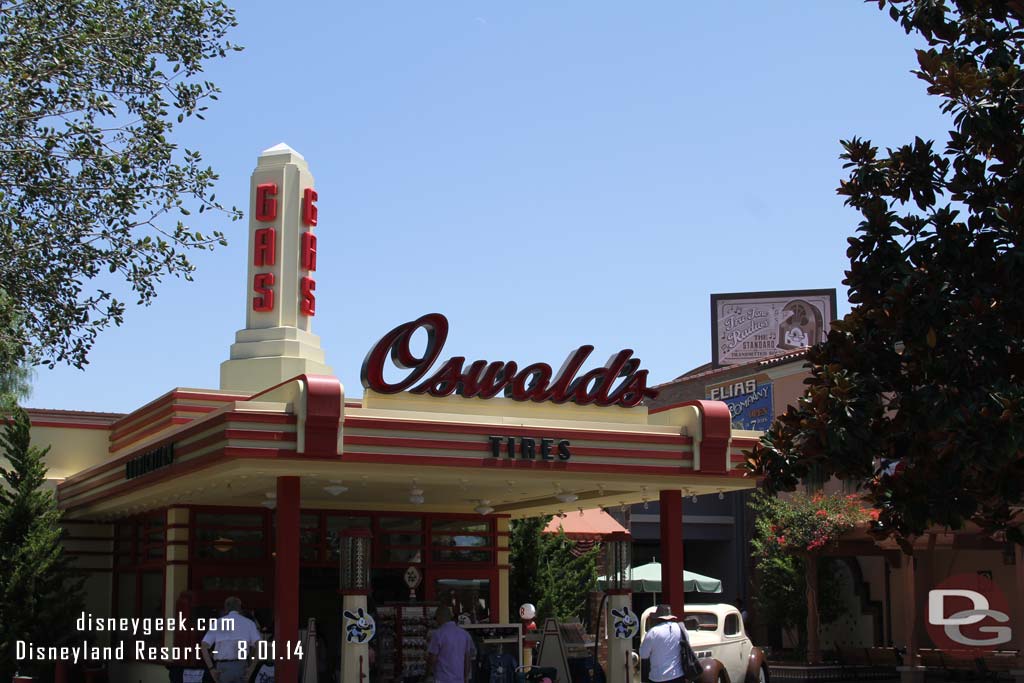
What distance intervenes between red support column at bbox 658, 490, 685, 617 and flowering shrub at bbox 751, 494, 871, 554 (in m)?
10.3

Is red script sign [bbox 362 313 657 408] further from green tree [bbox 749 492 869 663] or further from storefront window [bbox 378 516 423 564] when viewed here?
green tree [bbox 749 492 869 663]

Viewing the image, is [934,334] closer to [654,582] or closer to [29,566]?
[29,566]

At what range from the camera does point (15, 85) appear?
54.2ft

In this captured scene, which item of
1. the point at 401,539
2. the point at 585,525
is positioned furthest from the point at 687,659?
the point at 585,525

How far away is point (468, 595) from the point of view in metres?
23.3

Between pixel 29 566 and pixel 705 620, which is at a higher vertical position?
pixel 29 566

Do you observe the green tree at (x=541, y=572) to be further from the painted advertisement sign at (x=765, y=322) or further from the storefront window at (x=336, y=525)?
the painted advertisement sign at (x=765, y=322)

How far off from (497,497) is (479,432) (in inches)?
195

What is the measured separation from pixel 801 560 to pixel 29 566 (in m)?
19.7

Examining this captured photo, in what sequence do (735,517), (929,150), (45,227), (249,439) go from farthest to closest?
1. (735,517)
2. (45,227)
3. (249,439)
4. (929,150)

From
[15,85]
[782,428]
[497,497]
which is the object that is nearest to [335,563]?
[497,497]

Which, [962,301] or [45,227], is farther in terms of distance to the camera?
[45,227]

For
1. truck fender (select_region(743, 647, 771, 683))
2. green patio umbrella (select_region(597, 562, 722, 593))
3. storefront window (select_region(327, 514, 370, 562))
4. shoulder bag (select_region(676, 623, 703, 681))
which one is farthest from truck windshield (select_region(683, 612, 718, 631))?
green patio umbrella (select_region(597, 562, 722, 593))

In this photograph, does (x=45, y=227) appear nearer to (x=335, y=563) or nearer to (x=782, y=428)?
(x=335, y=563)
